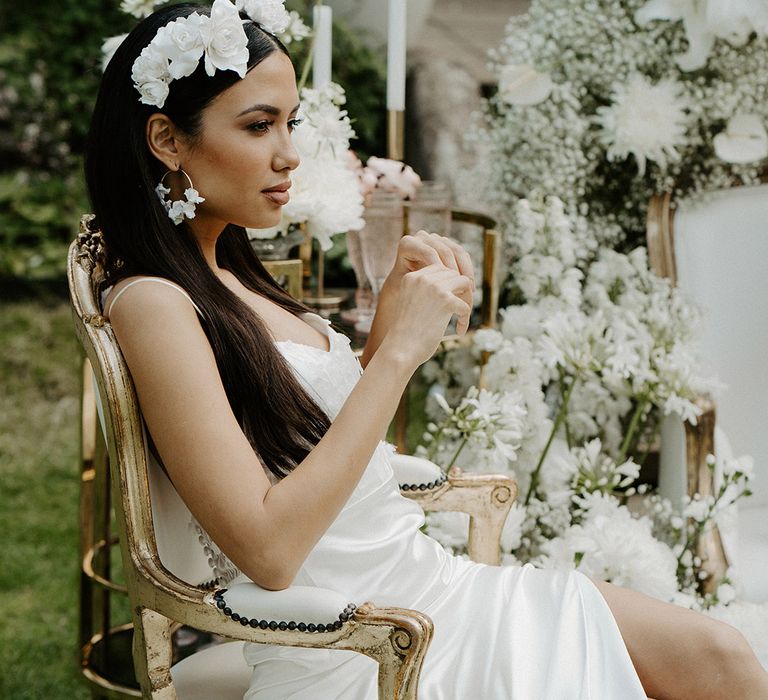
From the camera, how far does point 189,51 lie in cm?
143

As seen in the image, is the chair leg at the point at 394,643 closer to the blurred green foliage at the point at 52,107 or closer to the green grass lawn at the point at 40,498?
the green grass lawn at the point at 40,498

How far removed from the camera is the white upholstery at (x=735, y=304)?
2.71m

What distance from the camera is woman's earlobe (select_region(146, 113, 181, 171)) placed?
149 cm

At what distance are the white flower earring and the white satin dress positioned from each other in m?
0.26

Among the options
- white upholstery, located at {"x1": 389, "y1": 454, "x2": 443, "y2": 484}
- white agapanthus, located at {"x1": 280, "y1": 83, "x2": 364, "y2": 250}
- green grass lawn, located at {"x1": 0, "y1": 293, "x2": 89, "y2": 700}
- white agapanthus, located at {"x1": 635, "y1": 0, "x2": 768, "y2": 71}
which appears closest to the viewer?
white upholstery, located at {"x1": 389, "y1": 454, "x2": 443, "y2": 484}

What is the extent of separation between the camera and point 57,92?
5.31 metres

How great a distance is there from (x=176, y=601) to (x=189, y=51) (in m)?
0.75

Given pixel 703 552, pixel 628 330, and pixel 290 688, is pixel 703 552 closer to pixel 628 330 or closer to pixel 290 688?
pixel 628 330

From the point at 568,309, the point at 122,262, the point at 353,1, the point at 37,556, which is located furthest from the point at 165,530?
the point at 353,1

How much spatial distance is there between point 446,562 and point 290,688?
35cm

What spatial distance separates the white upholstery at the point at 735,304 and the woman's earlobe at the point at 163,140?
5.34 ft

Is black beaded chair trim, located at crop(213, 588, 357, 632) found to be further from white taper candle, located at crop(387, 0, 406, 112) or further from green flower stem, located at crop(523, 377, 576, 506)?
white taper candle, located at crop(387, 0, 406, 112)

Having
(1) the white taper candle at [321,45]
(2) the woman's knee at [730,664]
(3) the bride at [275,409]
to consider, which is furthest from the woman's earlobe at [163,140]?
(2) the woman's knee at [730,664]

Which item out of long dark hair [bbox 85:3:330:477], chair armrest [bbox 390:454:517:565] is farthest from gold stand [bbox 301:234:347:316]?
long dark hair [bbox 85:3:330:477]
